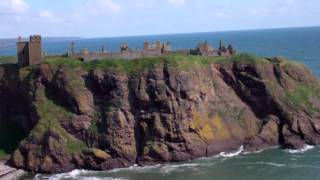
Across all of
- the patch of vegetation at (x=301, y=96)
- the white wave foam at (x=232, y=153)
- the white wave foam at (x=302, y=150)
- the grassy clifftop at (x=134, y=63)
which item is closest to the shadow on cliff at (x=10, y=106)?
the grassy clifftop at (x=134, y=63)

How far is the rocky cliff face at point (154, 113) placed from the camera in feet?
267

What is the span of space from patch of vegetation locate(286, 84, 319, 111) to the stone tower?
4091cm

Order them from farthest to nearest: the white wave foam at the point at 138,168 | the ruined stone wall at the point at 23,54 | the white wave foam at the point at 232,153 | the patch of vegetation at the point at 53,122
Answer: the ruined stone wall at the point at 23,54 < the white wave foam at the point at 232,153 < the patch of vegetation at the point at 53,122 < the white wave foam at the point at 138,168

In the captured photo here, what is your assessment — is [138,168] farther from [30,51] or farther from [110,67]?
[30,51]

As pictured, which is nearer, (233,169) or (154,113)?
(233,169)

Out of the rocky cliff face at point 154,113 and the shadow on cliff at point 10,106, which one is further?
the shadow on cliff at point 10,106

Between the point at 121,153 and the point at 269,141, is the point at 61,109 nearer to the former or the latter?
the point at 121,153

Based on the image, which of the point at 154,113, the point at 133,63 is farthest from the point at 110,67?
the point at 154,113

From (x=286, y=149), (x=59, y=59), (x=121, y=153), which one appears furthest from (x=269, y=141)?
(x=59, y=59)

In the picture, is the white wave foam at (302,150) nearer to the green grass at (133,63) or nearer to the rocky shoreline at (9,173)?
the green grass at (133,63)

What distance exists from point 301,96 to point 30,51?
44.5m

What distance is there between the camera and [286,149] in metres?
84.2

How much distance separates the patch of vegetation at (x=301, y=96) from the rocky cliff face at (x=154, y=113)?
0.53 ft

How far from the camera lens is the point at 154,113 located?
274 ft
